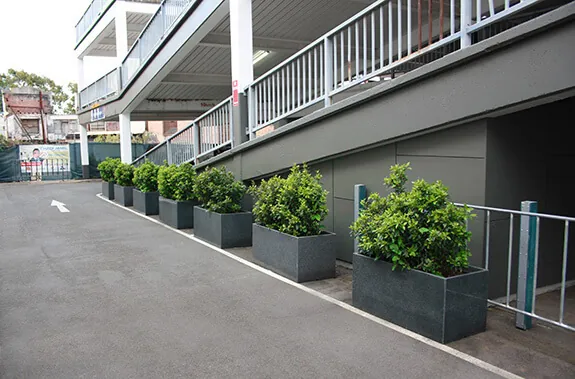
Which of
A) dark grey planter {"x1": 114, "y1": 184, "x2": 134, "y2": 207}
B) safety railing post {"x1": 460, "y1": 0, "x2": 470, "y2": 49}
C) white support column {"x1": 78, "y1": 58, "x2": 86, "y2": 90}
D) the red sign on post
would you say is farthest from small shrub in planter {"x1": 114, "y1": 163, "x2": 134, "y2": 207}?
white support column {"x1": 78, "y1": 58, "x2": 86, "y2": 90}

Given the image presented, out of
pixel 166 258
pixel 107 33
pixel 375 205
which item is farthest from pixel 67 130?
pixel 375 205

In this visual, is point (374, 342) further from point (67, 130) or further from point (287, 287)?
point (67, 130)

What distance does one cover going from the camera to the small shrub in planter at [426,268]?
3988 millimetres

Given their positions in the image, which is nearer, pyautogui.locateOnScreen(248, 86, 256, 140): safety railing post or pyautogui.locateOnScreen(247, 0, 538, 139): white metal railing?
pyautogui.locateOnScreen(247, 0, 538, 139): white metal railing

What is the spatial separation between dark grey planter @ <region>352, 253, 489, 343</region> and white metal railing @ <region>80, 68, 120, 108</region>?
14.8m

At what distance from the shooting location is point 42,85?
65250 mm

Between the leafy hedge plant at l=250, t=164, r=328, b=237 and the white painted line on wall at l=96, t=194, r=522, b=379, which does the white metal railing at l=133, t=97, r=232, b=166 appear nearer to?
the white painted line on wall at l=96, t=194, r=522, b=379

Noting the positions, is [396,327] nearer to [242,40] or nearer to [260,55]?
[242,40]

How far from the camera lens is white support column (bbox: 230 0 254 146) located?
8.77m

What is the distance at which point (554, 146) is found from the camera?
5.35 metres


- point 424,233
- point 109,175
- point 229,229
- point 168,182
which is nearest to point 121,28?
point 109,175

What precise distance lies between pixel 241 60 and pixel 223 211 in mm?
3024

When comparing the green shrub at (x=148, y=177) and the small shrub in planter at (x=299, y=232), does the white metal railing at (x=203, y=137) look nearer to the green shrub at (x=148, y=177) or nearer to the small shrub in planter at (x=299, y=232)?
the green shrub at (x=148, y=177)

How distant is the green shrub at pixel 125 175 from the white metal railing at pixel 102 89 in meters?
3.92
